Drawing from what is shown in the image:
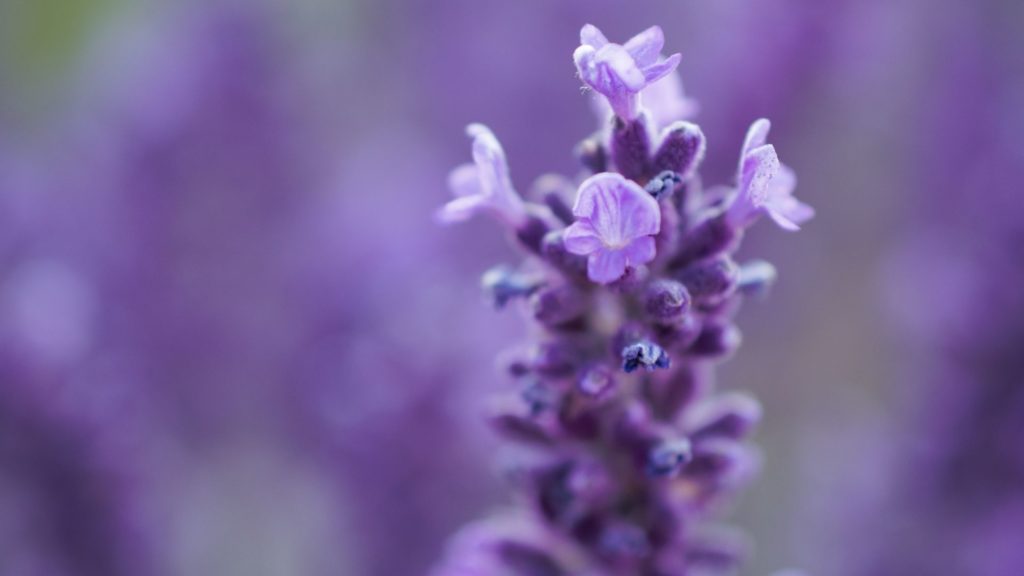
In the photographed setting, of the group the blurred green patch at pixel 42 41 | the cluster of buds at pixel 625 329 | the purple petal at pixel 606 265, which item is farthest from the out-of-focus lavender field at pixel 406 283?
the purple petal at pixel 606 265

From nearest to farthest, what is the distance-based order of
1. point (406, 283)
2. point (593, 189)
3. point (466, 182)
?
point (593, 189) → point (466, 182) → point (406, 283)

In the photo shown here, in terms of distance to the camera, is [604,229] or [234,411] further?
[234,411]

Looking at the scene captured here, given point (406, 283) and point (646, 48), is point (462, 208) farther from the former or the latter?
point (406, 283)

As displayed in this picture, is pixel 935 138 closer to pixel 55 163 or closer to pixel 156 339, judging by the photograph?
pixel 156 339

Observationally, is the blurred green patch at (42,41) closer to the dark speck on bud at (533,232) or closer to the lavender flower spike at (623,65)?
the dark speck on bud at (533,232)

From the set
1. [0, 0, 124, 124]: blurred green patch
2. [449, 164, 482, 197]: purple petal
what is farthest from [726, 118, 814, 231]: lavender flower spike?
A: [0, 0, 124, 124]: blurred green patch

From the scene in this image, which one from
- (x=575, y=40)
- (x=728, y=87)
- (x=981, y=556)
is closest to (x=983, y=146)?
(x=728, y=87)

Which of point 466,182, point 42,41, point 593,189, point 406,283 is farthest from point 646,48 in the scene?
point 42,41
